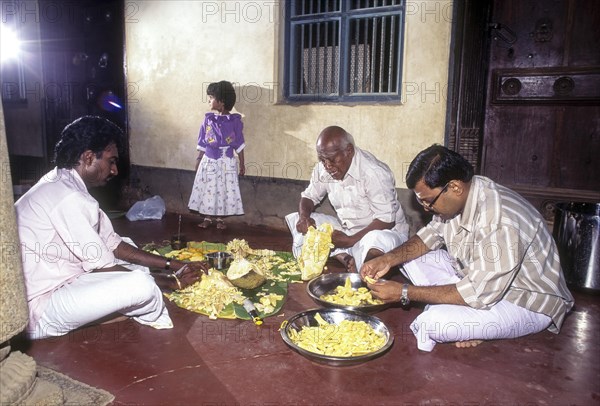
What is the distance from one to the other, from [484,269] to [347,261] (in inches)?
89.8

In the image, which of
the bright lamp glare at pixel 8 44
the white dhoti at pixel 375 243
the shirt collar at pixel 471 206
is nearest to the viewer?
the shirt collar at pixel 471 206

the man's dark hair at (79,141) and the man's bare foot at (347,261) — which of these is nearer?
the man's dark hair at (79,141)

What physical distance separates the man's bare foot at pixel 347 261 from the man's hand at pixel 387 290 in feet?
5.13

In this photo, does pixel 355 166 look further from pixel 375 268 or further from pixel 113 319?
pixel 113 319

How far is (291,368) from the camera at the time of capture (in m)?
3.14

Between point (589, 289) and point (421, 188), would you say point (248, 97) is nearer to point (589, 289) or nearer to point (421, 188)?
point (421, 188)

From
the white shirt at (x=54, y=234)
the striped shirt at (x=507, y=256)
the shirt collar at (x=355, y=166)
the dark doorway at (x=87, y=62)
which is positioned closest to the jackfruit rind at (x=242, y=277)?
the white shirt at (x=54, y=234)

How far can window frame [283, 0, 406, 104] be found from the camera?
20.7ft

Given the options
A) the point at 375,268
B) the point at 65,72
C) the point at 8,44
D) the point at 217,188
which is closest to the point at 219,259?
the point at 375,268

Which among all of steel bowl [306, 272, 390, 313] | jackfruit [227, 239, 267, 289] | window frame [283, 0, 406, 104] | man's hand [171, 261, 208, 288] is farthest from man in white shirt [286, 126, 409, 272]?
window frame [283, 0, 406, 104]

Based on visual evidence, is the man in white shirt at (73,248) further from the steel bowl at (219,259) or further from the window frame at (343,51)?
the window frame at (343,51)

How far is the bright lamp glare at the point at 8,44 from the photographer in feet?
35.4

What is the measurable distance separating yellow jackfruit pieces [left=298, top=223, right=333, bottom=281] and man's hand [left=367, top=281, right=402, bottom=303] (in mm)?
1416

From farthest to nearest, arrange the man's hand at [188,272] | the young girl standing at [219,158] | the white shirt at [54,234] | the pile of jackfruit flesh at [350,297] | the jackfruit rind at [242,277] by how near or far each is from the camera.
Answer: the young girl standing at [219,158] < the jackfruit rind at [242,277] < the pile of jackfruit flesh at [350,297] < the man's hand at [188,272] < the white shirt at [54,234]
